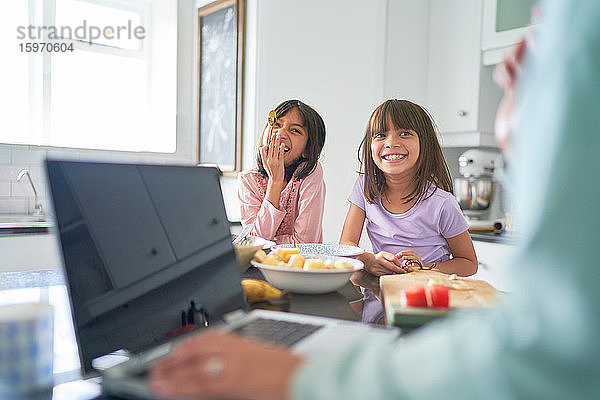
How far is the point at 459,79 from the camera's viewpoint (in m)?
2.97

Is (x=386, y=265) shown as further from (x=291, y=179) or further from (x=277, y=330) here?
(x=291, y=179)

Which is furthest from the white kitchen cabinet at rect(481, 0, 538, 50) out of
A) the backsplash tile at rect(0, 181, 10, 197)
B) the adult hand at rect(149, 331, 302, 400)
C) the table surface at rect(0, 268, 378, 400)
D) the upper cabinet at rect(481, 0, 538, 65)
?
the backsplash tile at rect(0, 181, 10, 197)

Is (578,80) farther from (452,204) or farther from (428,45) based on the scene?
(428,45)

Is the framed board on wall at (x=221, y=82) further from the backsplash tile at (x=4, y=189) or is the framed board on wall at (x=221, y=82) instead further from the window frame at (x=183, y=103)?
the backsplash tile at (x=4, y=189)

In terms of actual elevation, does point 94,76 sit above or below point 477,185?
above

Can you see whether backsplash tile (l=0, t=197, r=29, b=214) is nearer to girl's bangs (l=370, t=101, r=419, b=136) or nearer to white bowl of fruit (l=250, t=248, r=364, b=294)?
girl's bangs (l=370, t=101, r=419, b=136)

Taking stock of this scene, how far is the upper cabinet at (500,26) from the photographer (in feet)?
8.90

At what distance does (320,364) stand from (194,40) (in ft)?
11.2

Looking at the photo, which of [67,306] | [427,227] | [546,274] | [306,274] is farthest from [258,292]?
[427,227]

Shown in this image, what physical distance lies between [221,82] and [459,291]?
8.21 feet

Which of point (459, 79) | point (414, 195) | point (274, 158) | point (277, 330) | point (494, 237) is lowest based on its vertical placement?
point (494, 237)

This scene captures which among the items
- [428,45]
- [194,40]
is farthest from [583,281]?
[194,40]

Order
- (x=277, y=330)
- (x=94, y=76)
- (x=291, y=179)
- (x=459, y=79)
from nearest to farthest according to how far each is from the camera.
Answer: (x=277, y=330) → (x=291, y=179) → (x=459, y=79) → (x=94, y=76)

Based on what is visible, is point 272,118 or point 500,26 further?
point 500,26
